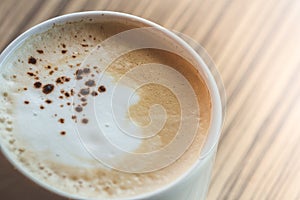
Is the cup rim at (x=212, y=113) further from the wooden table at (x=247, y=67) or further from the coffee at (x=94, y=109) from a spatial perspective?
the wooden table at (x=247, y=67)

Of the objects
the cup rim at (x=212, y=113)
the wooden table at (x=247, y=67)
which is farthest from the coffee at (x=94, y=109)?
the wooden table at (x=247, y=67)

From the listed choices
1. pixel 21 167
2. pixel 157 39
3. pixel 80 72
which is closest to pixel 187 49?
pixel 157 39

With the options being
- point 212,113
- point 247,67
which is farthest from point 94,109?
point 247,67

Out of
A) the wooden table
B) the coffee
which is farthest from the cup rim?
the wooden table

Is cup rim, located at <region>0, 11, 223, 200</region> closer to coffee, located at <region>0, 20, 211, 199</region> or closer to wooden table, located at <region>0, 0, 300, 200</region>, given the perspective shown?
coffee, located at <region>0, 20, 211, 199</region>

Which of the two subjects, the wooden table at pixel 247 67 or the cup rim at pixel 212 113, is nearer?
the cup rim at pixel 212 113

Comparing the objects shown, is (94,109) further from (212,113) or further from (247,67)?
(247,67)

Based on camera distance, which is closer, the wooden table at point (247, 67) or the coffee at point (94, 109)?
the coffee at point (94, 109)
